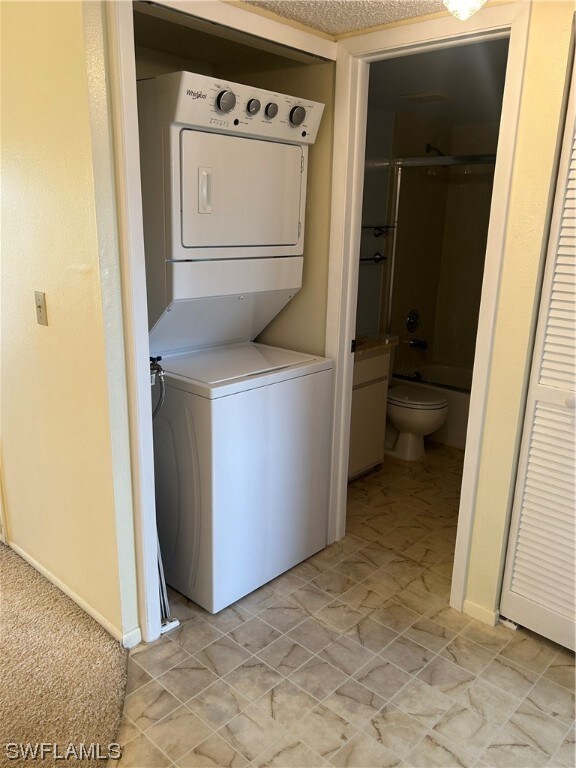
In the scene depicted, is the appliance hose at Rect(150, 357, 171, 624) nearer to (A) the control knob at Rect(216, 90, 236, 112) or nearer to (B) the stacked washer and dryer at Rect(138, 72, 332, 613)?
(B) the stacked washer and dryer at Rect(138, 72, 332, 613)

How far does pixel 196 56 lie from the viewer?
2.44 meters

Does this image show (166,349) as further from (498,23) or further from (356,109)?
(498,23)

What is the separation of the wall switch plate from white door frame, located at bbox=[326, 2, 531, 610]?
3.62 ft

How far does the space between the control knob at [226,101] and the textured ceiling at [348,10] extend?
11.3 inches

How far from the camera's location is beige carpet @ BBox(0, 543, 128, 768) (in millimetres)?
1686

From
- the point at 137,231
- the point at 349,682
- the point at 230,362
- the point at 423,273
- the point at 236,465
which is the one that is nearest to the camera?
the point at 137,231

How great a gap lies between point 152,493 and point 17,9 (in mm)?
1577

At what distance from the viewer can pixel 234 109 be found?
1977 millimetres

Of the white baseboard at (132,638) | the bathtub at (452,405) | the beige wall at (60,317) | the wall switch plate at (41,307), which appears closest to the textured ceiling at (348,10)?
the beige wall at (60,317)

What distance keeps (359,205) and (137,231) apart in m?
1.03

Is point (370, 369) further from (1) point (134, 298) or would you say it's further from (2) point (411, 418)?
(1) point (134, 298)

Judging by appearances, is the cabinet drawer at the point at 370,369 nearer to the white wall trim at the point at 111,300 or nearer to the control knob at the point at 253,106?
the control knob at the point at 253,106

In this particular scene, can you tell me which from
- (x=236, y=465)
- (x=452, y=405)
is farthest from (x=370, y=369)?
(x=236, y=465)

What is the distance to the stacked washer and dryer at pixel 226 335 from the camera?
1965mm
